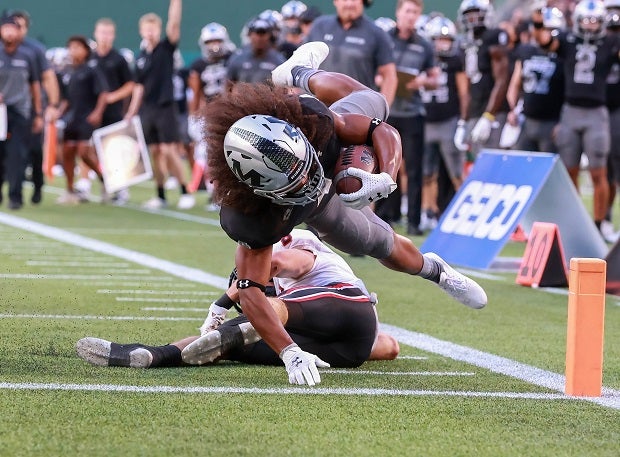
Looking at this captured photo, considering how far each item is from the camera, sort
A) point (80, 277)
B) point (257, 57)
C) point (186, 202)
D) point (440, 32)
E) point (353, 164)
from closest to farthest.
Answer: point (353, 164) < point (80, 277) < point (257, 57) < point (440, 32) < point (186, 202)

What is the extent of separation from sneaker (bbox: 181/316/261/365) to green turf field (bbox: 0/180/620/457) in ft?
0.19

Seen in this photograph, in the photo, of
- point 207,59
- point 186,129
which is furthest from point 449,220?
point 186,129

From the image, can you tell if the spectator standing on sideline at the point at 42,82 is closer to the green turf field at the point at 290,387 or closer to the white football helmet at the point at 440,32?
Result: the white football helmet at the point at 440,32

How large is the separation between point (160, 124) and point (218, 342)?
1061cm

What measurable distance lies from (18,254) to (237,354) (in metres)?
4.80

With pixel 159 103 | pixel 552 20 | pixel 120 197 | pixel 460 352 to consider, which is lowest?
pixel 120 197

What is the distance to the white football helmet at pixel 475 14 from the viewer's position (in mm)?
13227

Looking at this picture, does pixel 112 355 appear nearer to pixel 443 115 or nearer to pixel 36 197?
pixel 443 115

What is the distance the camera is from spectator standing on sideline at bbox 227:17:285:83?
13828 millimetres

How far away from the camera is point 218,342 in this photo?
17.7 feet

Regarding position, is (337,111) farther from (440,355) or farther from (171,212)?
(171,212)

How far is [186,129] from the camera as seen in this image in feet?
63.7

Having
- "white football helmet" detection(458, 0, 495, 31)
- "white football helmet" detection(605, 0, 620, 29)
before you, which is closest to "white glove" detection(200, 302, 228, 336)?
"white football helmet" detection(605, 0, 620, 29)

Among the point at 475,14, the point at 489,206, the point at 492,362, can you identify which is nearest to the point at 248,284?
the point at 492,362
